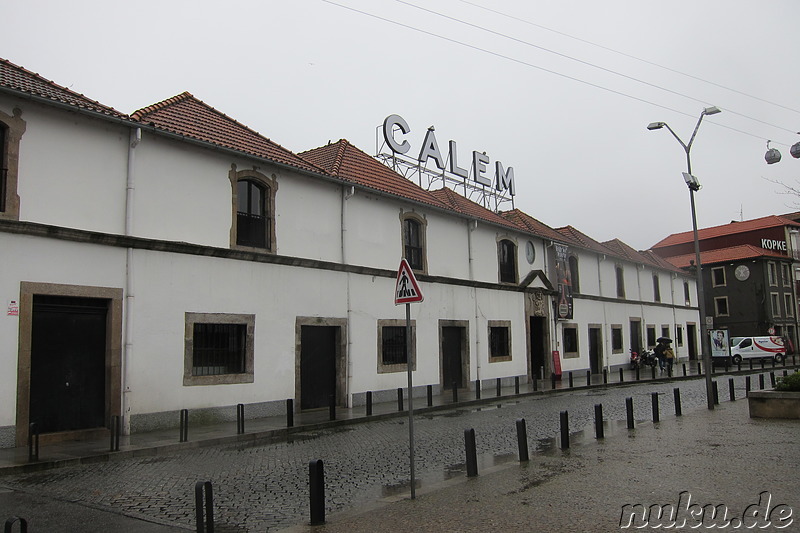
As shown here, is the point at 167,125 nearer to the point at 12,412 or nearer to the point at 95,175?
the point at 95,175

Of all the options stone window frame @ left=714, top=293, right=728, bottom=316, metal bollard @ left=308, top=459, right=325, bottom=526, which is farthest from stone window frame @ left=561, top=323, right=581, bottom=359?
stone window frame @ left=714, top=293, right=728, bottom=316

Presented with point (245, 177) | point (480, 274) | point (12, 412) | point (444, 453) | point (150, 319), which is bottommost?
point (444, 453)

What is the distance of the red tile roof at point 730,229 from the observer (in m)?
56.4

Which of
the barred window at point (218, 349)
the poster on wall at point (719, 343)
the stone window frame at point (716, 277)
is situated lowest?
the poster on wall at point (719, 343)

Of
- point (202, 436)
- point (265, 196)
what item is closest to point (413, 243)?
point (265, 196)

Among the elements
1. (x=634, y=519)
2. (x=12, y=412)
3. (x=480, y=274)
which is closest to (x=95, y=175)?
(x=12, y=412)

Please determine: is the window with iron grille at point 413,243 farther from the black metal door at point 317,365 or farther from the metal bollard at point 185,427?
the metal bollard at point 185,427

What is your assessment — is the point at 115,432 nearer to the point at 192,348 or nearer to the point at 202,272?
the point at 192,348

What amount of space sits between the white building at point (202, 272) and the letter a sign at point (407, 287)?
304 inches

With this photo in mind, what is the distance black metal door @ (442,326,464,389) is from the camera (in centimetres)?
2281

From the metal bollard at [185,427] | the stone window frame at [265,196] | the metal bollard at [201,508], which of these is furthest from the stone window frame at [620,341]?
the metal bollard at [201,508]

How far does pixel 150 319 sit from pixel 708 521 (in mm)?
11691

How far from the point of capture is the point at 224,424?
1478cm

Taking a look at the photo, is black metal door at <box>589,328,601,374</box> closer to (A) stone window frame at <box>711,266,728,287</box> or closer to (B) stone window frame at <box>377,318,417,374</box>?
(B) stone window frame at <box>377,318,417,374</box>
